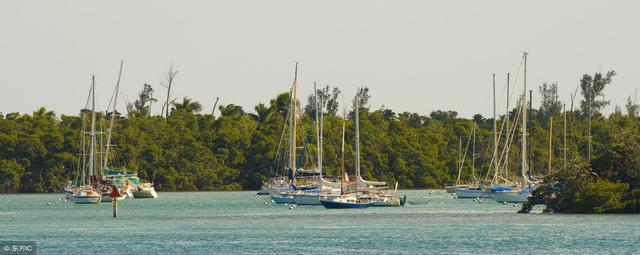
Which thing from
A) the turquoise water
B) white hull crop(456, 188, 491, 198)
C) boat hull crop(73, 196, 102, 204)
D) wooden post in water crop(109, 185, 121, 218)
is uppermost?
white hull crop(456, 188, 491, 198)

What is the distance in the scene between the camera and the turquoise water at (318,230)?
72.8 meters

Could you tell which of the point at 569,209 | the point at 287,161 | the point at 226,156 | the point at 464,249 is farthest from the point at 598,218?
the point at 226,156

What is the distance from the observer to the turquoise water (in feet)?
239

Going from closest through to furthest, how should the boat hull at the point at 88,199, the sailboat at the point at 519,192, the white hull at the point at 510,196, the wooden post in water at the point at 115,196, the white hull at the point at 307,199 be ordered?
the wooden post in water at the point at 115,196 → the sailboat at the point at 519,192 → the white hull at the point at 307,199 → the white hull at the point at 510,196 → the boat hull at the point at 88,199

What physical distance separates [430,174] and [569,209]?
82741mm

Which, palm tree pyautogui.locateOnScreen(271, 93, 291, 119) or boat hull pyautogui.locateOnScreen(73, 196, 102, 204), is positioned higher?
palm tree pyautogui.locateOnScreen(271, 93, 291, 119)

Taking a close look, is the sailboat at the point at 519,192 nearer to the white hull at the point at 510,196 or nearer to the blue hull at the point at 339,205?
the white hull at the point at 510,196

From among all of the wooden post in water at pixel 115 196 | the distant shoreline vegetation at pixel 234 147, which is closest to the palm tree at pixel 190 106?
the distant shoreline vegetation at pixel 234 147

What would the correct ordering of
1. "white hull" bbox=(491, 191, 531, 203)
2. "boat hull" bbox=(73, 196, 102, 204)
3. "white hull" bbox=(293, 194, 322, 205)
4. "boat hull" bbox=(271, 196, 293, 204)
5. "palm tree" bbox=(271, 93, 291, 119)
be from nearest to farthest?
"white hull" bbox=(293, 194, 322, 205) < "white hull" bbox=(491, 191, 531, 203) < "boat hull" bbox=(271, 196, 293, 204) < "boat hull" bbox=(73, 196, 102, 204) < "palm tree" bbox=(271, 93, 291, 119)

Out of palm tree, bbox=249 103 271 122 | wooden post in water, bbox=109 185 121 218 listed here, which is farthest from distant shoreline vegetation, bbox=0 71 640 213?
wooden post in water, bbox=109 185 121 218

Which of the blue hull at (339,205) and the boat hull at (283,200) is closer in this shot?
the blue hull at (339,205)

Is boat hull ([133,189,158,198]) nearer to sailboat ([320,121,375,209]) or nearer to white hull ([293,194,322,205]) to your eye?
white hull ([293,194,322,205])

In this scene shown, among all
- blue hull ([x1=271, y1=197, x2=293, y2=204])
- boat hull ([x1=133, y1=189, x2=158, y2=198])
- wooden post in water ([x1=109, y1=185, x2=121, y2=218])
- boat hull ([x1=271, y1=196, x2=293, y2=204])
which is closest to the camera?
wooden post in water ([x1=109, y1=185, x2=121, y2=218])

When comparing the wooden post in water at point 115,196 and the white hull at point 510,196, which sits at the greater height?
the white hull at point 510,196
